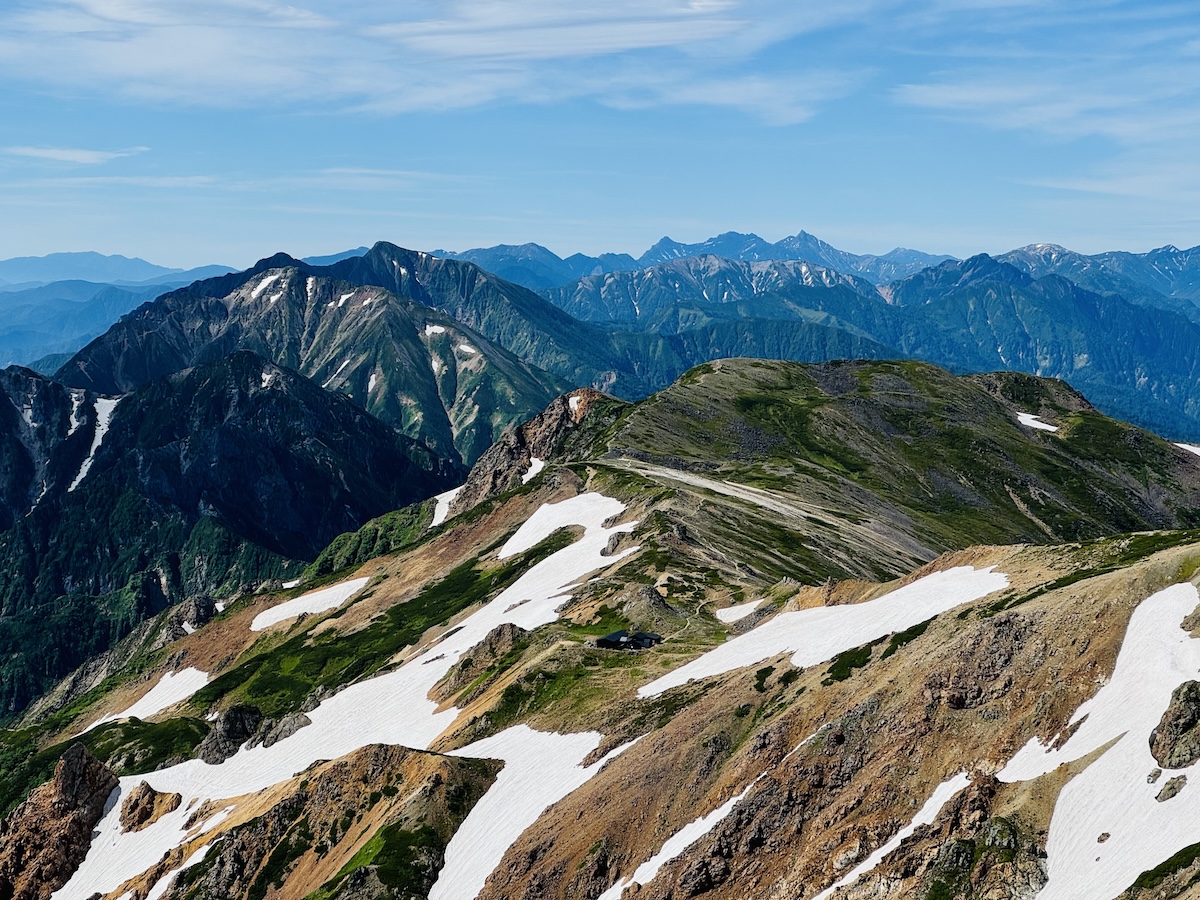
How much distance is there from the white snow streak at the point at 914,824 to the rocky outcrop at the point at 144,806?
302ft

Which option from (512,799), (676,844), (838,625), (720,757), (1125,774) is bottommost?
(512,799)

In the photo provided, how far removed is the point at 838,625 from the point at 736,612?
31230mm

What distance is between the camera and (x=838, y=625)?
85.1 meters

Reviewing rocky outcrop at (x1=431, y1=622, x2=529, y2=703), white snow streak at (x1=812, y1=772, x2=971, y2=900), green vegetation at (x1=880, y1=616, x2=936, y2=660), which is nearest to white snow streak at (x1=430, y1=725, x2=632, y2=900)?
green vegetation at (x1=880, y1=616, x2=936, y2=660)

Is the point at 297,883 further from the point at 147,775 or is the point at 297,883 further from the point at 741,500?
the point at 741,500

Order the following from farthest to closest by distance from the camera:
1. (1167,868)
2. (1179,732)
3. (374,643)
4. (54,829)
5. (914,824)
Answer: (374,643)
(54,829)
(914,824)
(1179,732)
(1167,868)

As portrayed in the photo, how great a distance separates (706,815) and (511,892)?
15.0 meters

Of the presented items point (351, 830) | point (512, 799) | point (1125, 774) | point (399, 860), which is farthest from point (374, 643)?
point (1125, 774)

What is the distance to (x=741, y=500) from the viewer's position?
18800cm

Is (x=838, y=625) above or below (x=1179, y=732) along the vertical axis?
below

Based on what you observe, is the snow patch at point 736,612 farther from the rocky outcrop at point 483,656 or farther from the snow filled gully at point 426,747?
the snow filled gully at point 426,747

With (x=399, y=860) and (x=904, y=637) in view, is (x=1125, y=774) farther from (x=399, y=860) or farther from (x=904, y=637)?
(x=399, y=860)

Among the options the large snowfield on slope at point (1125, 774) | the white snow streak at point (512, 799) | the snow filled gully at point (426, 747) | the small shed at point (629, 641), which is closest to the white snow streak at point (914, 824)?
the large snowfield on slope at point (1125, 774)

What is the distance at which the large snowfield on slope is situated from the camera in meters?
45.1
